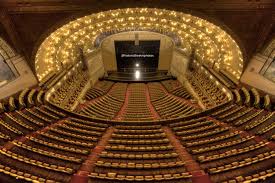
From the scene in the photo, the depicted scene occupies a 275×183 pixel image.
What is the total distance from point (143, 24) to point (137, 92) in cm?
773

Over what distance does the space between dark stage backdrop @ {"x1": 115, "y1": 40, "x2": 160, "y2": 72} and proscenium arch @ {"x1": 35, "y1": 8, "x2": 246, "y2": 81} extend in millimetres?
7923

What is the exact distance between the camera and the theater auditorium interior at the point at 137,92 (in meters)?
7.77

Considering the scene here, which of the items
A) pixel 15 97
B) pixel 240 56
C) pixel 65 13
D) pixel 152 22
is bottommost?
pixel 15 97

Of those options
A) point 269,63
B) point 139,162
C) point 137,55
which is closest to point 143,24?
point 137,55

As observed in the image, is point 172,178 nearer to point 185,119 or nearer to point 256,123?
point 256,123

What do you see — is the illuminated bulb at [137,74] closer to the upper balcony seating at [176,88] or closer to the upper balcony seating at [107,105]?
the upper balcony seating at [176,88]

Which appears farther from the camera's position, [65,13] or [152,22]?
[152,22]

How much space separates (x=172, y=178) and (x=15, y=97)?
49.5 ft

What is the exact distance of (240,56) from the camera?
20641mm

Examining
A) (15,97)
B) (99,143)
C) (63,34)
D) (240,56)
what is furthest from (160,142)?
(63,34)

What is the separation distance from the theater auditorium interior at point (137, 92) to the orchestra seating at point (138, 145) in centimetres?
4

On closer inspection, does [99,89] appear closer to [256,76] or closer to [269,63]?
[256,76]

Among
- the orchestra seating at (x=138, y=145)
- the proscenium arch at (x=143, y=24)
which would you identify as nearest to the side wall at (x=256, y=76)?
the proscenium arch at (x=143, y=24)

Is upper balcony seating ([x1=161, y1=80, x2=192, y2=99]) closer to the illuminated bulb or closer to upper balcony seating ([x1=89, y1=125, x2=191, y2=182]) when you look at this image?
the illuminated bulb
